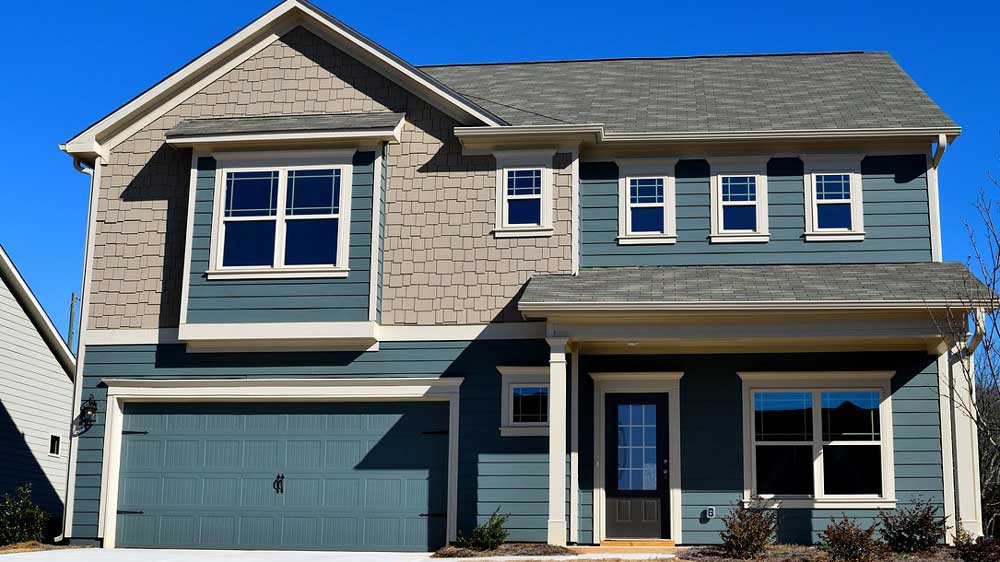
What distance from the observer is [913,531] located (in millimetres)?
14922

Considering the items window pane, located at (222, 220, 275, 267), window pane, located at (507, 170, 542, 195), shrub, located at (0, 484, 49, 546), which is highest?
window pane, located at (507, 170, 542, 195)

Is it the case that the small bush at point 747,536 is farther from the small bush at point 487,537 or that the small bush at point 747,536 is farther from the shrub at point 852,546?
the small bush at point 487,537

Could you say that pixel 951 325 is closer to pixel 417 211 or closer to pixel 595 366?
pixel 595 366

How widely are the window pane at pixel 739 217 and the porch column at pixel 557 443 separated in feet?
11.9

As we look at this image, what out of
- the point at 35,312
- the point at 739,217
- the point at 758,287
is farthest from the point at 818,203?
the point at 35,312

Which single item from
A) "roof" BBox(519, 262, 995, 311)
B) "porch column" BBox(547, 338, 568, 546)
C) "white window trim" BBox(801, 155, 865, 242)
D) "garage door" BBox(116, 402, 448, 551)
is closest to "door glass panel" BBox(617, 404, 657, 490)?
"porch column" BBox(547, 338, 568, 546)

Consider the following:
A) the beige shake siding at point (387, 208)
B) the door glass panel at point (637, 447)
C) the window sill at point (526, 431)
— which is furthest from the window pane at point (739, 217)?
the window sill at point (526, 431)

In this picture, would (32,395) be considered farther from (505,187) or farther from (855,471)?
(855,471)

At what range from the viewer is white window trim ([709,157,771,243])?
1752 cm

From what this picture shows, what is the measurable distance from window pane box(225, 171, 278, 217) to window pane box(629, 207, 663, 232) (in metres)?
5.46

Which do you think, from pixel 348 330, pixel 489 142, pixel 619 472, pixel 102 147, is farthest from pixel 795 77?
pixel 102 147

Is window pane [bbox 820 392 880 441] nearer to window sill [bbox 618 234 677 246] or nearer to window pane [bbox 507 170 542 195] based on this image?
window sill [bbox 618 234 677 246]

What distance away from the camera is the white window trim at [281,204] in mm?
17141

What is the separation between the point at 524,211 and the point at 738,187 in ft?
10.9
